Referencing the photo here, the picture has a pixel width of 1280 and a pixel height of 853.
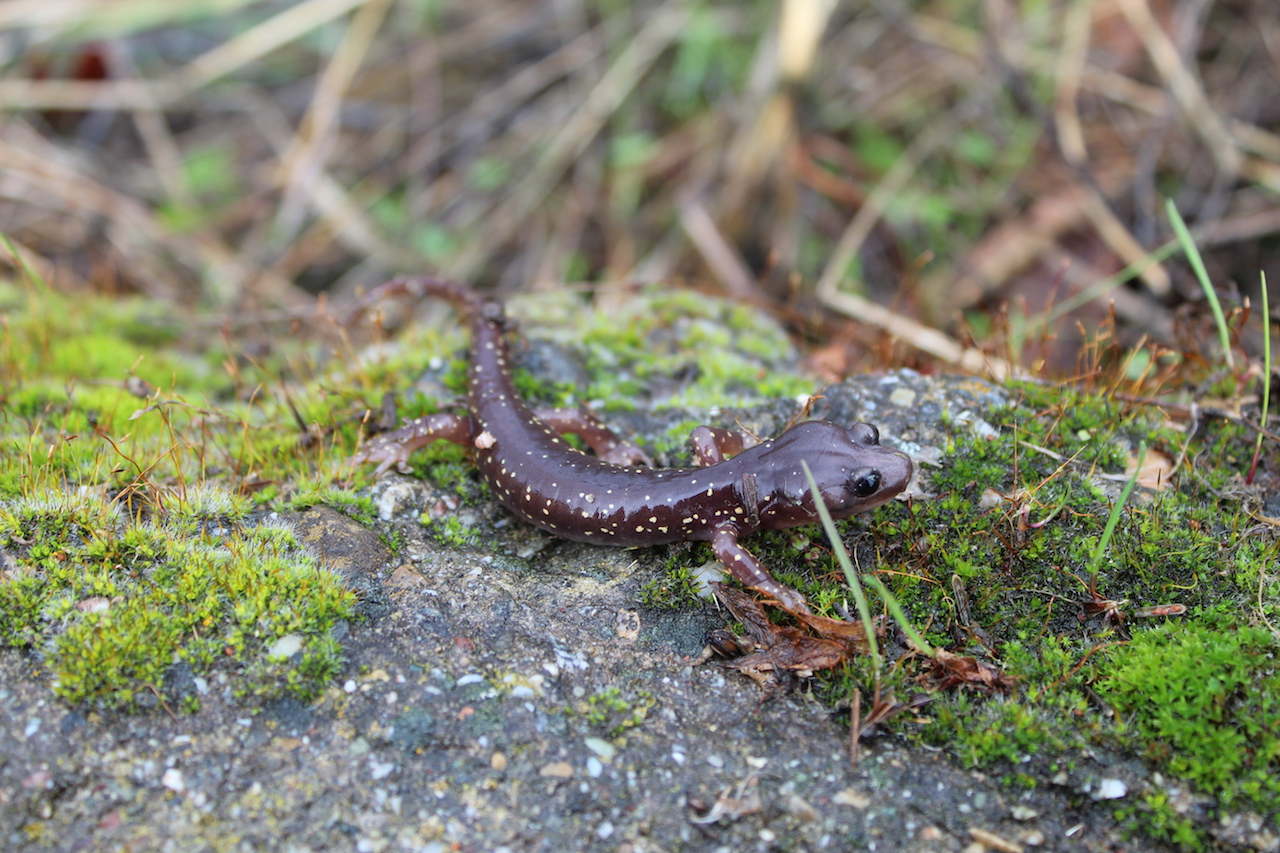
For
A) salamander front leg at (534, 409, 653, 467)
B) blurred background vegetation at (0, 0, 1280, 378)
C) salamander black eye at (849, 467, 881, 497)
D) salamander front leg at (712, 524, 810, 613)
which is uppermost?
blurred background vegetation at (0, 0, 1280, 378)

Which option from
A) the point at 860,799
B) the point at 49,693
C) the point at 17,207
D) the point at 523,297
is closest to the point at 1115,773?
the point at 860,799

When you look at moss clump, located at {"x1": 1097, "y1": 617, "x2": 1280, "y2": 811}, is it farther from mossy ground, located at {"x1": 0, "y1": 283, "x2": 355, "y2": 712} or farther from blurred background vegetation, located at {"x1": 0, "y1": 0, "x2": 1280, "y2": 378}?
blurred background vegetation, located at {"x1": 0, "y1": 0, "x2": 1280, "y2": 378}

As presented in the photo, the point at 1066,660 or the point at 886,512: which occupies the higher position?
A: the point at 886,512

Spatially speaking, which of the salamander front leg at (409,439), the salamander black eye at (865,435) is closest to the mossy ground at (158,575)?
the salamander front leg at (409,439)

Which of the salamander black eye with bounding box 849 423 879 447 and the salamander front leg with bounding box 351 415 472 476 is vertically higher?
the salamander black eye with bounding box 849 423 879 447

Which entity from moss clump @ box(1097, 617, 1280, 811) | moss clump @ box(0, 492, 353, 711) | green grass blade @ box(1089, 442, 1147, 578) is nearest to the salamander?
green grass blade @ box(1089, 442, 1147, 578)

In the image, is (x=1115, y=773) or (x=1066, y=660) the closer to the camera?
(x=1115, y=773)

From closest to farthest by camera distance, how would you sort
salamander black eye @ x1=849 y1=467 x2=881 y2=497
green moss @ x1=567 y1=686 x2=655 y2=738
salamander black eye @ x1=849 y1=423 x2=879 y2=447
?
green moss @ x1=567 y1=686 x2=655 y2=738 → salamander black eye @ x1=849 y1=467 x2=881 y2=497 → salamander black eye @ x1=849 y1=423 x2=879 y2=447

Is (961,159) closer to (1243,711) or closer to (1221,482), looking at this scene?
(1221,482)
